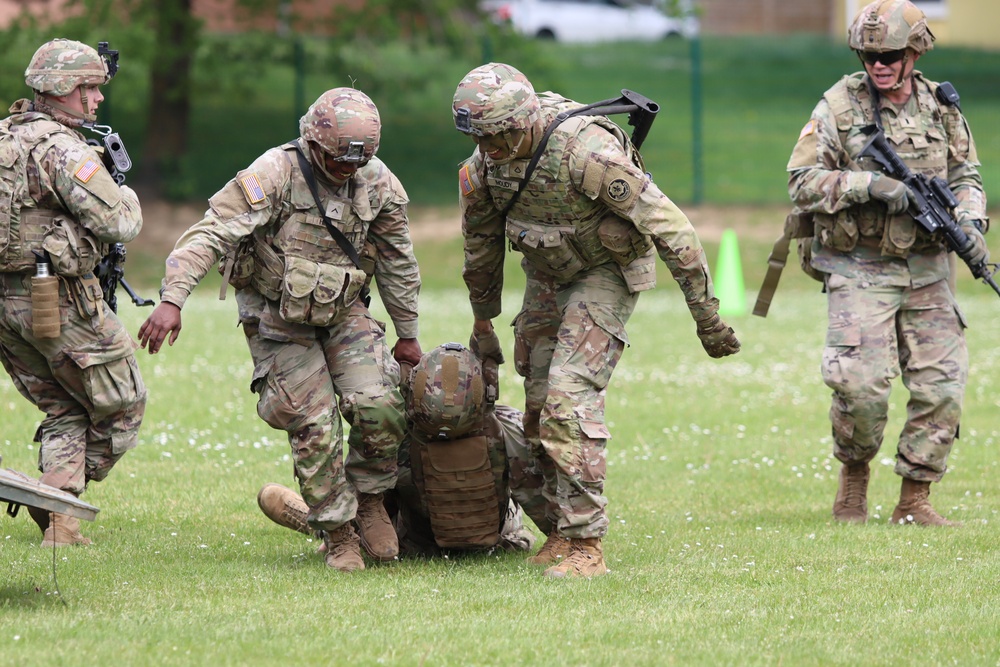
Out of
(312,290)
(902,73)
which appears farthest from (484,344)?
(902,73)

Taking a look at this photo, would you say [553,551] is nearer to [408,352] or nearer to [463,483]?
[463,483]

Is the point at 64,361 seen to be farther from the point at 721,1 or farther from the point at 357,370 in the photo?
the point at 721,1

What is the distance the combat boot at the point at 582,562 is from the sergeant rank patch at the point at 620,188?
5.38 ft

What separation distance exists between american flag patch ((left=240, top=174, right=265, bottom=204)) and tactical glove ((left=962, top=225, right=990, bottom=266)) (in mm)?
3984

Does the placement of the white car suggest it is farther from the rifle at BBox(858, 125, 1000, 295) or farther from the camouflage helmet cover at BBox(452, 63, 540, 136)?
the camouflage helmet cover at BBox(452, 63, 540, 136)

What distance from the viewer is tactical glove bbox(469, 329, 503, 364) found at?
774 centimetres

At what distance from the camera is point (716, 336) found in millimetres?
7172

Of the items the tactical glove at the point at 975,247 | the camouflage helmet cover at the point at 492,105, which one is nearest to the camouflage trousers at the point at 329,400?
the camouflage helmet cover at the point at 492,105

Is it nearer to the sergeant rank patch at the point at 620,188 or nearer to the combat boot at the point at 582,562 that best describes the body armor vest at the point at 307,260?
the sergeant rank patch at the point at 620,188

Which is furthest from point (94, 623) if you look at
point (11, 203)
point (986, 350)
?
point (986, 350)

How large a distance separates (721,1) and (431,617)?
138 feet

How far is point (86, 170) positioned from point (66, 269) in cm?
52

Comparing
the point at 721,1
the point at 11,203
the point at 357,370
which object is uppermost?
the point at 11,203

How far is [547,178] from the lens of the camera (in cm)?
703
